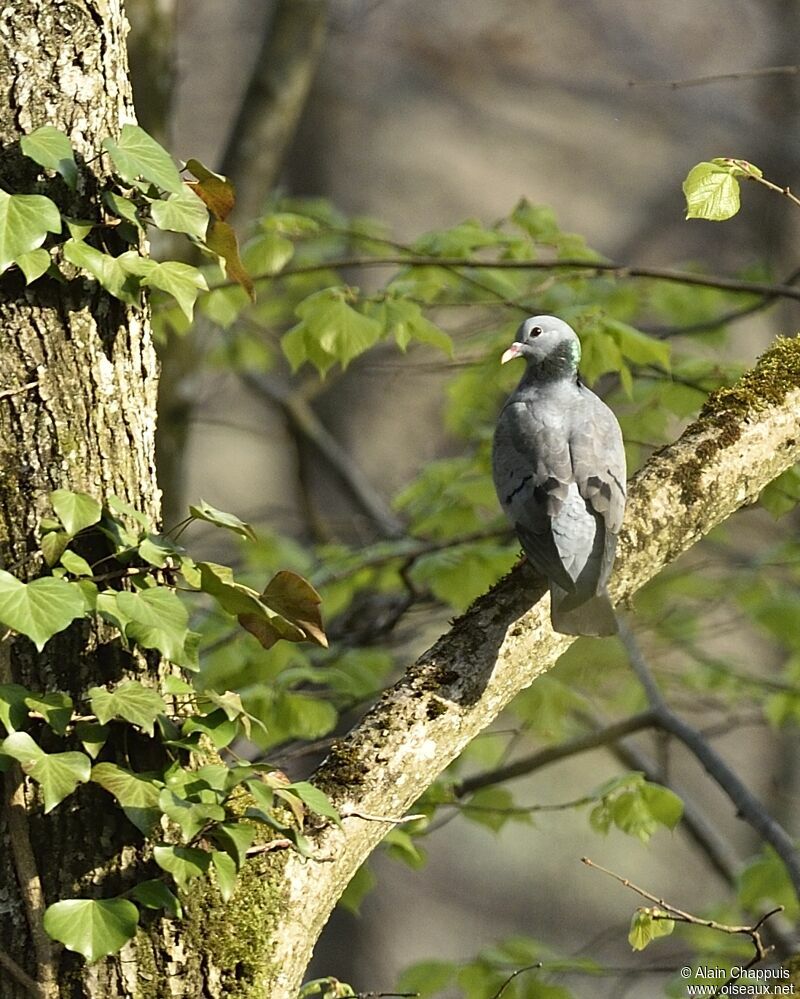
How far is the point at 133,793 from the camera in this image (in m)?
1.41

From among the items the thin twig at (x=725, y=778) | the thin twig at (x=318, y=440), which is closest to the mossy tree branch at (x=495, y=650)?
the thin twig at (x=725, y=778)

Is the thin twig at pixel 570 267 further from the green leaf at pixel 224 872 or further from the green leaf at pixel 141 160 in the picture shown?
the green leaf at pixel 224 872

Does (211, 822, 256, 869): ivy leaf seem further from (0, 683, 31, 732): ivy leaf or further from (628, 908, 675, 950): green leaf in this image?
(628, 908, 675, 950): green leaf

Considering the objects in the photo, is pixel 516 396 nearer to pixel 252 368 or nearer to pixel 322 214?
pixel 322 214

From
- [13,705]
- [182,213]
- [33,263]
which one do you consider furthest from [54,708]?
[182,213]

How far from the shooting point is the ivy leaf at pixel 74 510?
4.60 feet

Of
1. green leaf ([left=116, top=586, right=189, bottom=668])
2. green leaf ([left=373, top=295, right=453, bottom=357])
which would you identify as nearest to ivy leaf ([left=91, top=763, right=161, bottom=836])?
green leaf ([left=116, top=586, right=189, bottom=668])

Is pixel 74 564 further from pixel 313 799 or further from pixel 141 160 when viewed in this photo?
pixel 141 160

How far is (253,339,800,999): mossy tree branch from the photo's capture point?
1576mm

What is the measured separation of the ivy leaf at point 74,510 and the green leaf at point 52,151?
397 mm

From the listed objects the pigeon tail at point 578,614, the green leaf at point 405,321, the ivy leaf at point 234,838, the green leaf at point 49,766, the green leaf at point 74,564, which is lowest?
the ivy leaf at point 234,838

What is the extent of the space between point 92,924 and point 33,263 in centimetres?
79

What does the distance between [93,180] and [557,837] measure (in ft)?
27.8

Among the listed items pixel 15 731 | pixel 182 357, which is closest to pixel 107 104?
pixel 15 731
